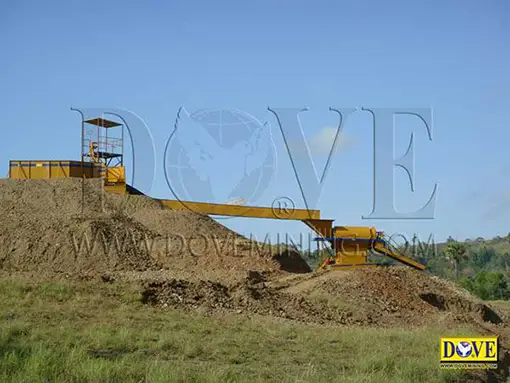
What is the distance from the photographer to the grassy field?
31.2 ft

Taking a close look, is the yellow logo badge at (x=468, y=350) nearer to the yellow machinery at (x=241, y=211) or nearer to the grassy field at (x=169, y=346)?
the grassy field at (x=169, y=346)

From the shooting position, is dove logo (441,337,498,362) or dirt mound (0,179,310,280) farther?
dirt mound (0,179,310,280)

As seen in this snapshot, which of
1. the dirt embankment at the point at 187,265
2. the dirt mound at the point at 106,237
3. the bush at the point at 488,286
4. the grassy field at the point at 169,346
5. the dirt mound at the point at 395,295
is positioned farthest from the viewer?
the bush at the point at 488,286

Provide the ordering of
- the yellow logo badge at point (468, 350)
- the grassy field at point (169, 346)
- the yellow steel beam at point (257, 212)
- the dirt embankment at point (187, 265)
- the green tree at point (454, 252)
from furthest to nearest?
the green tree at point (454, 252) → the yellow steel beam at point (257, 212) → the dirt embankment at point (187, 265) → the yellow logo badge at point (468, 350) → the grassy field at point (169, 346)

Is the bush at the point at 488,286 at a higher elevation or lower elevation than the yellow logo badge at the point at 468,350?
lower

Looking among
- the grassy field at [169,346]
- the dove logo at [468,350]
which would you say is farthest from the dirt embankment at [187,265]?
the dove logo at [468,350]

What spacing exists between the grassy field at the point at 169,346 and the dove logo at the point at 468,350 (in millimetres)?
334

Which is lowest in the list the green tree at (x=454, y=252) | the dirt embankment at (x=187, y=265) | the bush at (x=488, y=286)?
the bush at (x=488, y=286)

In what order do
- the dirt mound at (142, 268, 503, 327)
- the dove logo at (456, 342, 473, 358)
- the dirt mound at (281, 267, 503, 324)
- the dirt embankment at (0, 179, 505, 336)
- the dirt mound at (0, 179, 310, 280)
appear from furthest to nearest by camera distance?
the dirt mound at (0, 179, 310, 280)
the dirt mound at (281, 267, 503, 324)
the dirt embankment at (0, 179, 505, 336)
the dirt mound at (142, 268, 503, 327)
the dove logo at (456, 342, 473, 358)

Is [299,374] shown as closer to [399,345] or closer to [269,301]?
[399,345]

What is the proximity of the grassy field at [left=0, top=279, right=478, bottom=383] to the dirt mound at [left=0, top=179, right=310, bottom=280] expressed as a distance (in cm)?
422

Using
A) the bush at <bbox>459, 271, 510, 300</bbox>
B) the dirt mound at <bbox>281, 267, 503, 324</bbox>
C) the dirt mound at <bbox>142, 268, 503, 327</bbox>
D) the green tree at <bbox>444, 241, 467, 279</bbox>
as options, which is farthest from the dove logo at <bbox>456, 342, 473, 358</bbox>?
the green tree at <bbox>444, 241, 467, 279</bbox>

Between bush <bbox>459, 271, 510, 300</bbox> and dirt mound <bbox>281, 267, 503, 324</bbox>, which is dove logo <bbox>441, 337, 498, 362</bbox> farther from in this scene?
bush <bbox>459, 271, 510, 300</bbox>

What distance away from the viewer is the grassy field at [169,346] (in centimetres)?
952
